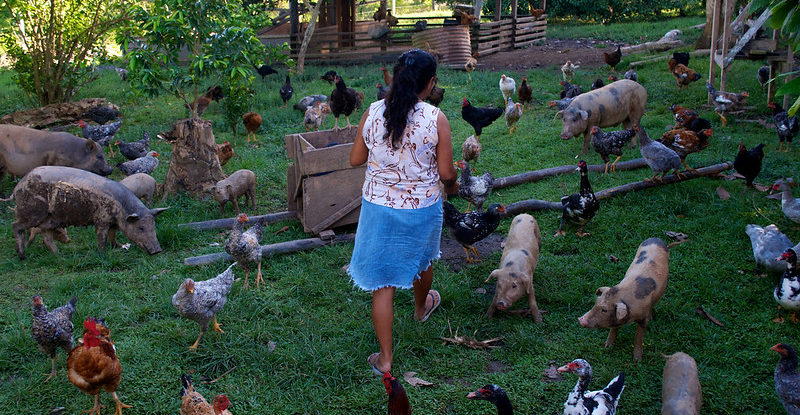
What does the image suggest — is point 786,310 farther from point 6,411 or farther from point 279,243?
point 6,411

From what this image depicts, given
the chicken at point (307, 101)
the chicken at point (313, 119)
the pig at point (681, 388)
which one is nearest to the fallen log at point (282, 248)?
the pig at point (681, 388)

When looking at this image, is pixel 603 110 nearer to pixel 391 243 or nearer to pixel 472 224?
pixel 472 224

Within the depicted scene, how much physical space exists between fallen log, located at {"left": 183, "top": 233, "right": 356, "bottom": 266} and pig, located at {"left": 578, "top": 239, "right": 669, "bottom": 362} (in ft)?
10.7

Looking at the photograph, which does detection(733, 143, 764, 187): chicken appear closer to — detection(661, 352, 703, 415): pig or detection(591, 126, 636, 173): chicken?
detection(591, 126, 636, 173): chicken

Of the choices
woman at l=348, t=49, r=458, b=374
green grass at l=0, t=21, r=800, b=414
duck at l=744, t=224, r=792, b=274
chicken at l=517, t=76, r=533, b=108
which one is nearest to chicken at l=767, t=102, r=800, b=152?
green grass at l=0, t=21, r=800, b=414

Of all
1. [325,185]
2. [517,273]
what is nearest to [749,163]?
[517,273]

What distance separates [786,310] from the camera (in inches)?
209

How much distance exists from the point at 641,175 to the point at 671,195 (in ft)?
3.21

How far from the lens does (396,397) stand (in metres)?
3.76

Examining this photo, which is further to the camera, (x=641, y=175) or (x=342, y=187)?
(x=641, y=175)

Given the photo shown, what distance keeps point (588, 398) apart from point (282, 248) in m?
4.04

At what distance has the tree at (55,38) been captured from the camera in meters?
12.7

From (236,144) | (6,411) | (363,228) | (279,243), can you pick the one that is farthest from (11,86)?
(363,228)

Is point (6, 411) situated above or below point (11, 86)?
below
